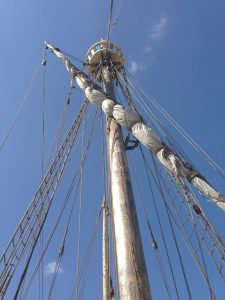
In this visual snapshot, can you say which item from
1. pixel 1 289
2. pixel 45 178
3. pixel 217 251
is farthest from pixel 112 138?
pixel 1 289

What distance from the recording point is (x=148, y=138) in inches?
307

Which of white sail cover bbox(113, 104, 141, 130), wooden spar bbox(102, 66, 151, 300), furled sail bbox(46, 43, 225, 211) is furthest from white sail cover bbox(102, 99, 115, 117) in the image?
wooden spar bbox(102, 66, 151, 300)

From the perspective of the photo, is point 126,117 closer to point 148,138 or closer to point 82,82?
point 148,138

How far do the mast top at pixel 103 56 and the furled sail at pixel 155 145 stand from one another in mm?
2574

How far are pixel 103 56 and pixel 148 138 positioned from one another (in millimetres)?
5556

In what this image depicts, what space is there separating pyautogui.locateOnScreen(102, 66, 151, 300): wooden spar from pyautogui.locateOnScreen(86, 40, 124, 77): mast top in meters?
5.67

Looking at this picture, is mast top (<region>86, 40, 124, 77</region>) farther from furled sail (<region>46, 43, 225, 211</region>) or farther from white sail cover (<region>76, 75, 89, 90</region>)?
furled sail (<region>46, 43, 225, 211</region>)

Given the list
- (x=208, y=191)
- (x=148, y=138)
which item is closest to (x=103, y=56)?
(x=148, y=138)

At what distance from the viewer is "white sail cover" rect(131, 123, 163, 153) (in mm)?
7785

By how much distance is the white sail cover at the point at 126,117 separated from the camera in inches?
323

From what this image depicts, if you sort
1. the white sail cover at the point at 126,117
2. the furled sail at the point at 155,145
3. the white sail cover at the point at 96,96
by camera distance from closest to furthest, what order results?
the furled sail at the point at 155,145
the white sail cover at the point at 126,117
the white sail cover at the point at 96,96

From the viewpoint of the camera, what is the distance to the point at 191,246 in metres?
6.44

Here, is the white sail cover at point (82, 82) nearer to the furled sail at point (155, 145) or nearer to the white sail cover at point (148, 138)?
the furled sail at point (155, 145)

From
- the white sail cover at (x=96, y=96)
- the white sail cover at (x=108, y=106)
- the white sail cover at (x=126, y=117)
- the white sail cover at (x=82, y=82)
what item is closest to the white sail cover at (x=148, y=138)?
the white sail cover at (x=126, y=117)
